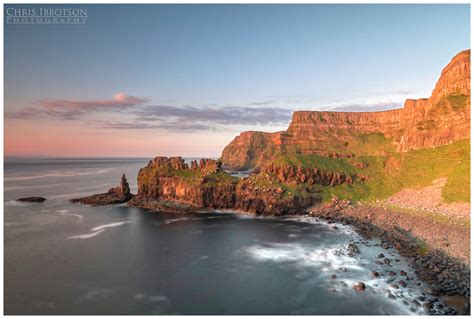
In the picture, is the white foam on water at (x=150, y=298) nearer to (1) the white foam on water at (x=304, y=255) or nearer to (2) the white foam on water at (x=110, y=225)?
(1) the white foam on water at (x=304, y=255)

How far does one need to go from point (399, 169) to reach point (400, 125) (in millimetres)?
43572

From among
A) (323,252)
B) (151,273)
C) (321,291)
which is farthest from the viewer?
(323,252)

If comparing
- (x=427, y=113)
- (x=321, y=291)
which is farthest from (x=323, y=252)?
(x=427, y=113)

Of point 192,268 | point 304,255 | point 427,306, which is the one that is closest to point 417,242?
point 304,255

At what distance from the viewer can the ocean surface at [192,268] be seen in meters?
37.1

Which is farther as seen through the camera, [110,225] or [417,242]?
[110,225]

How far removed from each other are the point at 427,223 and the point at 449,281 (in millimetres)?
29686

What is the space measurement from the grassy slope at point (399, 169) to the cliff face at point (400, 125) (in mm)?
6001

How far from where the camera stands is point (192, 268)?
4816 centimetres

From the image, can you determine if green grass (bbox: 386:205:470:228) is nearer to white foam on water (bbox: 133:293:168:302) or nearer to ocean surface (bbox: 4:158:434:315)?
ocean surface (bbox: 4:158:434:315)

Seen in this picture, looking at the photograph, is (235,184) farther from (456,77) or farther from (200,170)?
(456,77)

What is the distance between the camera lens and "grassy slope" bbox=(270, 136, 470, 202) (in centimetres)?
8980

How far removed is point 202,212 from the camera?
86875mm

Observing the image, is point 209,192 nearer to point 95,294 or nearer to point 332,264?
point 332,264
